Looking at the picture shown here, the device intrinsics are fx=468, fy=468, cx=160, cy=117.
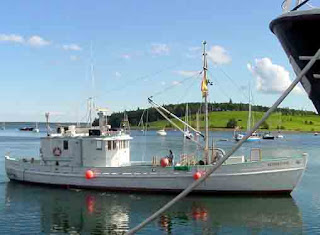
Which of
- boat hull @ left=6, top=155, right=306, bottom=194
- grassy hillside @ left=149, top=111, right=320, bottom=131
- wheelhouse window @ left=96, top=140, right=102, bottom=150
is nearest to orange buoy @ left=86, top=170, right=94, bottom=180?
boat hull @ left=6, top=155, right=306, bottom=194

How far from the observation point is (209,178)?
29234mm

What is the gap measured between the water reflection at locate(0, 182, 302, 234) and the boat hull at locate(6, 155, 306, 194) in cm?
→ 72

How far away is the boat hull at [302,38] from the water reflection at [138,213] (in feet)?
43.5

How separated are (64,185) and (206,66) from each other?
12962 millimetres

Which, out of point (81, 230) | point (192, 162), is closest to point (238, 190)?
point (192, 162)

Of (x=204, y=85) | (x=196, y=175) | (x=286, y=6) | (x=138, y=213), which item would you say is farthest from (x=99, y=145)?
(x=286, y=6)

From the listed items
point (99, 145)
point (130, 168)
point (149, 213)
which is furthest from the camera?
point (99, 145)

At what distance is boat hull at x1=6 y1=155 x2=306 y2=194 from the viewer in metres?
28.7

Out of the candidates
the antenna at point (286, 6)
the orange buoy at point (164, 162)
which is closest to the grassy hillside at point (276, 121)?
the orange buoy at point (164, 162)

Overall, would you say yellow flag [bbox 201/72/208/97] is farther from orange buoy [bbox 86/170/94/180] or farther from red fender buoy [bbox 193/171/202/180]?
orange buoy [bbox 86/170/94/180]

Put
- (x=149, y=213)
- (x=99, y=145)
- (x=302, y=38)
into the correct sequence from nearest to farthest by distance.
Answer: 1. (x=302, y=38)
2. (x=149, y=213)
3. (x=99, y=145)

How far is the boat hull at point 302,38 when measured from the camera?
348 inches

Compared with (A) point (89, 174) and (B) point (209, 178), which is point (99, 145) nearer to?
(A) point (89, 174)

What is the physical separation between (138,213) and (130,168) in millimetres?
5787
